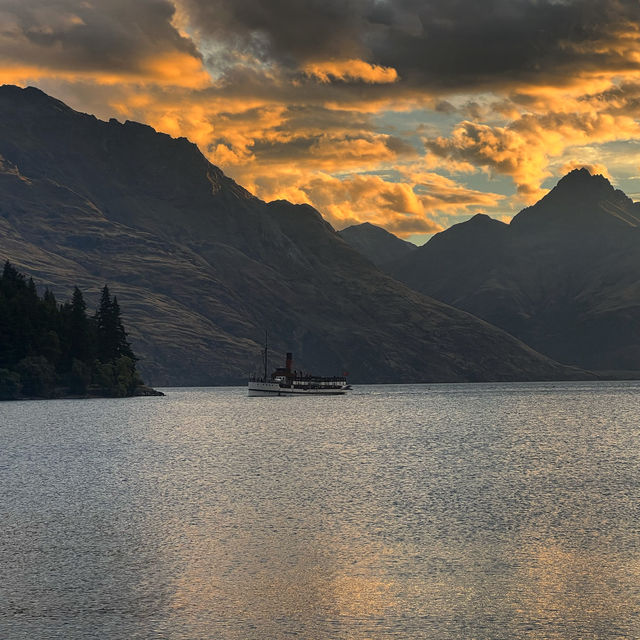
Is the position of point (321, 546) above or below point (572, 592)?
below

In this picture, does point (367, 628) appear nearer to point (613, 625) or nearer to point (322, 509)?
point (613, 625)

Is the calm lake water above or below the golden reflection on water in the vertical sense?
below

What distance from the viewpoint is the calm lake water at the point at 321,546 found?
36.1 metres

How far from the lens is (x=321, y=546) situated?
52500mm

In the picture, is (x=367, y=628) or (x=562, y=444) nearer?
(x=367, y=628)

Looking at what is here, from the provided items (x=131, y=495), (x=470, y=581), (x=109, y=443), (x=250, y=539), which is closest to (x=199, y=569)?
(x=250, y=539)

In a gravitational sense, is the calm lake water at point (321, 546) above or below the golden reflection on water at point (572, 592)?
below

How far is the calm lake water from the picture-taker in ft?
118

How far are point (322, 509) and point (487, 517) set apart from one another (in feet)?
39.8

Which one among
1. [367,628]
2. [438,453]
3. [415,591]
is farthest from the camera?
[438,453]

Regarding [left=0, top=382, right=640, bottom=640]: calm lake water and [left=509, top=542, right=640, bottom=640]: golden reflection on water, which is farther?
[left=0, top=382, right=640, bottom=640]: calm lake water

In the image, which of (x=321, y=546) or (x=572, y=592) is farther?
(x=321, y=546)

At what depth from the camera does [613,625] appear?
34844mm

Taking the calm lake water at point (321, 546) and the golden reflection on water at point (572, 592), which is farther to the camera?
the calm lake water at point (321, 546)
